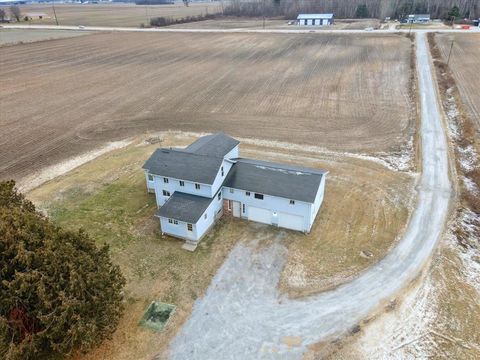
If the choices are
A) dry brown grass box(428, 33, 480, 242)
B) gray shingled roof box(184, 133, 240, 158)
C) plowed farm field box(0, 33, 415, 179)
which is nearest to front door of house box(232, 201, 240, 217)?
gray shingled roof box(184, 133, 240, 158)

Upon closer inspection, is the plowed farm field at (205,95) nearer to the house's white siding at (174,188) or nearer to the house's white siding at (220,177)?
the house's white siding at (220,177)

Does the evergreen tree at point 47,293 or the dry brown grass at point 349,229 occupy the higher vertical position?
the evergreen tree at point 47,293

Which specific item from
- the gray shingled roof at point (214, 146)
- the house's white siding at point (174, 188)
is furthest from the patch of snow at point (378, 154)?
the house's white siding at point (174, 188)

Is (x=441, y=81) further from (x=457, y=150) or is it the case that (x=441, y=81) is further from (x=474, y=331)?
(x=474, y=331)

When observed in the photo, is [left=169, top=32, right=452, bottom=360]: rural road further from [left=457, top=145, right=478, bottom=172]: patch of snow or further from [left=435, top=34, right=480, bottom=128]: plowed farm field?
[left=435, top=34, right=480, bottom=128]: plowed farm field

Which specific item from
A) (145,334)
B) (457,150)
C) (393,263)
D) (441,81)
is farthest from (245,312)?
(441,81)
